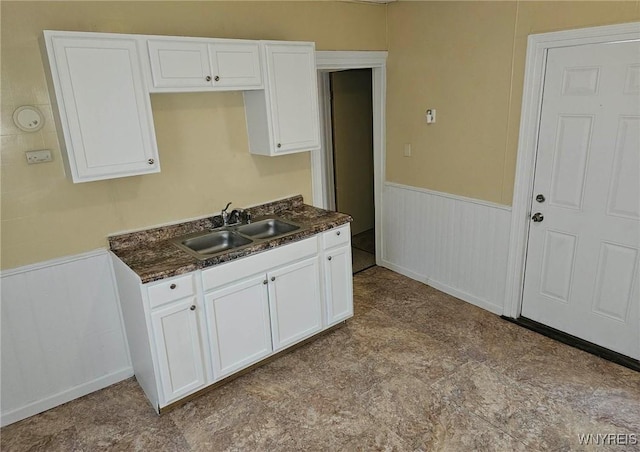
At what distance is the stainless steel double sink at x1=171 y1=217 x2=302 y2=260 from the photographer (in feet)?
9.22

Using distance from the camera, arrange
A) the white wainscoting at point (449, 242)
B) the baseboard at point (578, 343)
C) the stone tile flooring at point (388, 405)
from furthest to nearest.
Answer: the white wainscoting at point (449, 242) → the baseboard at point (578, 343) → the stone tile flooring at point (388, 405)

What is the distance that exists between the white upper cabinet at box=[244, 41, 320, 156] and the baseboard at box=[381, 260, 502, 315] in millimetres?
1723

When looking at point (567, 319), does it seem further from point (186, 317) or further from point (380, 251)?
point (186, 317)

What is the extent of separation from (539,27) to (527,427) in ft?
7.83

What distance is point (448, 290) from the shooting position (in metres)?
3.79

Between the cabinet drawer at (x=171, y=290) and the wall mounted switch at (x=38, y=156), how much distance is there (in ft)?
3.03

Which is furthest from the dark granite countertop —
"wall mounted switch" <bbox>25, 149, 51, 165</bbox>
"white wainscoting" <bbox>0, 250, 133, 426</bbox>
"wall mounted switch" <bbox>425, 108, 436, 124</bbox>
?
"wall mounted switch" <bbox>425, 108, 436, 124</bbox>

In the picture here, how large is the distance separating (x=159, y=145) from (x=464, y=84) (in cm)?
225

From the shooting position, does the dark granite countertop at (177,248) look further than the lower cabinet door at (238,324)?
No

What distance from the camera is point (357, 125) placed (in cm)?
507

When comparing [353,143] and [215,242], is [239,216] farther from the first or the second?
[353,143]

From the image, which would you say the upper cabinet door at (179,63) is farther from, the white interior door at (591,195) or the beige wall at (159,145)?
the white interior door at (591,195)

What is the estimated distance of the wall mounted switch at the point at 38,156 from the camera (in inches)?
91.0

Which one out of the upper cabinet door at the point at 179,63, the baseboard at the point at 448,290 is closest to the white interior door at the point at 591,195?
the baseboard at the point at 448,290
